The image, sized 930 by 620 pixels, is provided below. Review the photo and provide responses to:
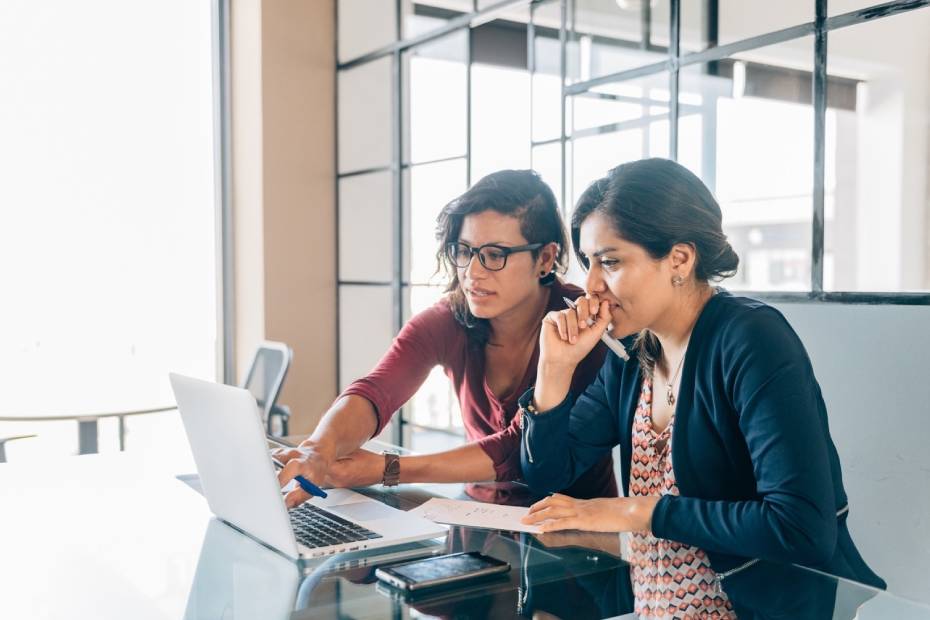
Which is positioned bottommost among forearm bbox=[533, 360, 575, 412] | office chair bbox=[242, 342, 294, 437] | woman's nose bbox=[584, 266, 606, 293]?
office chair bbox=[242, 342, 294, 437]

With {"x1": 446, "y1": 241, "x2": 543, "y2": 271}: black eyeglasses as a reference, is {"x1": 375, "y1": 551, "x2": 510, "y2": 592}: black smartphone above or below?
below

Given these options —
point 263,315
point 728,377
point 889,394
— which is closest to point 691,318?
point 728,377

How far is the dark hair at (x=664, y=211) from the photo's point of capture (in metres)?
1.39

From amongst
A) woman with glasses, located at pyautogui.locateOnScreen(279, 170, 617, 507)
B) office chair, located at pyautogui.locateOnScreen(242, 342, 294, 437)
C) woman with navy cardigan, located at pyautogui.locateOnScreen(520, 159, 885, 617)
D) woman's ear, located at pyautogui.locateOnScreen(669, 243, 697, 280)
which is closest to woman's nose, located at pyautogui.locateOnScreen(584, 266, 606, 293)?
woman with navy cardigan, located at pyautogui.locateOnScreen(520, 159, 885, 617)

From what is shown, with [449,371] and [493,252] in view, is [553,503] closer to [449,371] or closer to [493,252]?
[493,252]

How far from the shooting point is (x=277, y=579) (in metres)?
1.14

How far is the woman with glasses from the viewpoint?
1693 mm

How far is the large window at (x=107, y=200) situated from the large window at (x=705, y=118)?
1107 millimetres

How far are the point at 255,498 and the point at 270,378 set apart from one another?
8.11ft

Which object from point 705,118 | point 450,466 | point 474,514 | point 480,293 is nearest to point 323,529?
point 474,514

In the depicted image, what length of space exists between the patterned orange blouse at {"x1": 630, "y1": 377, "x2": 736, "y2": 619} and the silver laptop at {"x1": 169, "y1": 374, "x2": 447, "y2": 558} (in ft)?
0.99

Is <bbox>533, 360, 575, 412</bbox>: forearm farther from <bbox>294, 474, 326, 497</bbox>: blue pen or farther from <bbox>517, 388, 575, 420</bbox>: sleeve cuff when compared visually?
<bbox>294, 474, 326, 497</bbox>: blue pen

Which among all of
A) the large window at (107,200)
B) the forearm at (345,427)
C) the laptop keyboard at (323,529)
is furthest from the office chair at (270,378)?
the laptop keyboard at (323,529)

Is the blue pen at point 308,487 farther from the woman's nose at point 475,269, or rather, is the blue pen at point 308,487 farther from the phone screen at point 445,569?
the woman's nose at point 475,269
